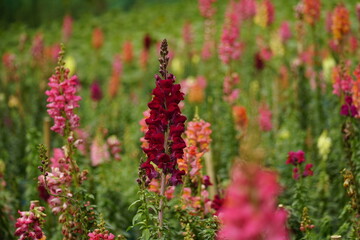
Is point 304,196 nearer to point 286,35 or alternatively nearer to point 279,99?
point 279,99

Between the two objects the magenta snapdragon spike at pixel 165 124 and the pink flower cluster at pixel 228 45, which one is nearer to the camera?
the magenta snapdragon spike at pixel 165 124

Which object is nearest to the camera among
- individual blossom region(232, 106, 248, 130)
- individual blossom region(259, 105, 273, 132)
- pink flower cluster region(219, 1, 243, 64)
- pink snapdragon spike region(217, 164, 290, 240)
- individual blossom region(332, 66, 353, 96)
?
pink snapdragon spike region(217, 164, 290, 240)

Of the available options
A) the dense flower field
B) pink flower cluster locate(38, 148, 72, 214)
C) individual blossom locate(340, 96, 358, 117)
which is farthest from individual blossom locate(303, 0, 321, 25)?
pink flower cluster locate(38, 148, 72, 214)

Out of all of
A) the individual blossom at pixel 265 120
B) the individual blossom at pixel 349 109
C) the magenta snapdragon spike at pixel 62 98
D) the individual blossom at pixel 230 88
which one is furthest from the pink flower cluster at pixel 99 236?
the individual blossom at pixel 265 120

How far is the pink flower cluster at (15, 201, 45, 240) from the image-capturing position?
8.23ft

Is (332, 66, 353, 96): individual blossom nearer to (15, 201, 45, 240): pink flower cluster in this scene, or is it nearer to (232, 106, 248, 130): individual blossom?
(232, 106, 248, 130): individual blossom

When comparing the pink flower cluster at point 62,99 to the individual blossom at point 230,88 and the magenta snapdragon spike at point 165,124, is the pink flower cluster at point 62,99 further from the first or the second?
the individual blossom at point 230,88

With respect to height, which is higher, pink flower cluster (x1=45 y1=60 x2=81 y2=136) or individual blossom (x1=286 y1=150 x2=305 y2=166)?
pink flower cluster (x1=45 y1=60 x2=81 y2=136)

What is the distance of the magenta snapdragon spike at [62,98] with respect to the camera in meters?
3.13

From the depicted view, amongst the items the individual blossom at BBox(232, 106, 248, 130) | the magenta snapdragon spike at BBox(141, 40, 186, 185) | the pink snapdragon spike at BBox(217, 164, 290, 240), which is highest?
the individual blossom at BBox(232, 106, 248, 130)

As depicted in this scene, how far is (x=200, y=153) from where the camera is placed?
304cm

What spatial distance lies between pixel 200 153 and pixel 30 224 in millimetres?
942

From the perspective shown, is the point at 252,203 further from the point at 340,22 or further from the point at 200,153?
the point at 340,22

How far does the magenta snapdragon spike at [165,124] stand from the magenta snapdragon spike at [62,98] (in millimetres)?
771
